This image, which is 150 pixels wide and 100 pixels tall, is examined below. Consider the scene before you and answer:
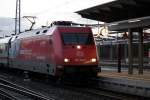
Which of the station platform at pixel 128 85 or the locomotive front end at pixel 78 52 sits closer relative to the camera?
the station platform at pixel 128 85

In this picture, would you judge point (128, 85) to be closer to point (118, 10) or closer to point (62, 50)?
point (62, 50)

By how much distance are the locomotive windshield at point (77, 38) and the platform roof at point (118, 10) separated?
1.97 metres

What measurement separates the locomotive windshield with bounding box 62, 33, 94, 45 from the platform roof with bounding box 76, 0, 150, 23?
6.46ft

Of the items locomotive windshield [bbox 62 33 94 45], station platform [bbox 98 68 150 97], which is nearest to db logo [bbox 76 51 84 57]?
locomotive windshield [bbox 62 33 94 45]

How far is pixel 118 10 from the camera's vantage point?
24.8 metres

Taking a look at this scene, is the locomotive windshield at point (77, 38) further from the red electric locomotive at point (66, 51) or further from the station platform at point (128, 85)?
the station platform at point (128, 85)

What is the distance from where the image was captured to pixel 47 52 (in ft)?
76.9

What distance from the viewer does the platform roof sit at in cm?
2247

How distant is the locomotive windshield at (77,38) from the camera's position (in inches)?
885

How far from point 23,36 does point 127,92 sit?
12240mm

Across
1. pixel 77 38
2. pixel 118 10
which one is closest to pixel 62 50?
pixel 77 38

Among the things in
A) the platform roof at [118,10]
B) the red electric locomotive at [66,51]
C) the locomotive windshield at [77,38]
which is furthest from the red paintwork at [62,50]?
the platform roof at [118,10]

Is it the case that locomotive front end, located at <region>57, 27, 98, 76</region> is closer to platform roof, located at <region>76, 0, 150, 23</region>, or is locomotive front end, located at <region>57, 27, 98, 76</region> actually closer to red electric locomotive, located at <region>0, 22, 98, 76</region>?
red electric locomotive, located at <region>0, 22, 98, 76</region>

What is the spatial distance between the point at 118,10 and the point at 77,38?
136 inches
